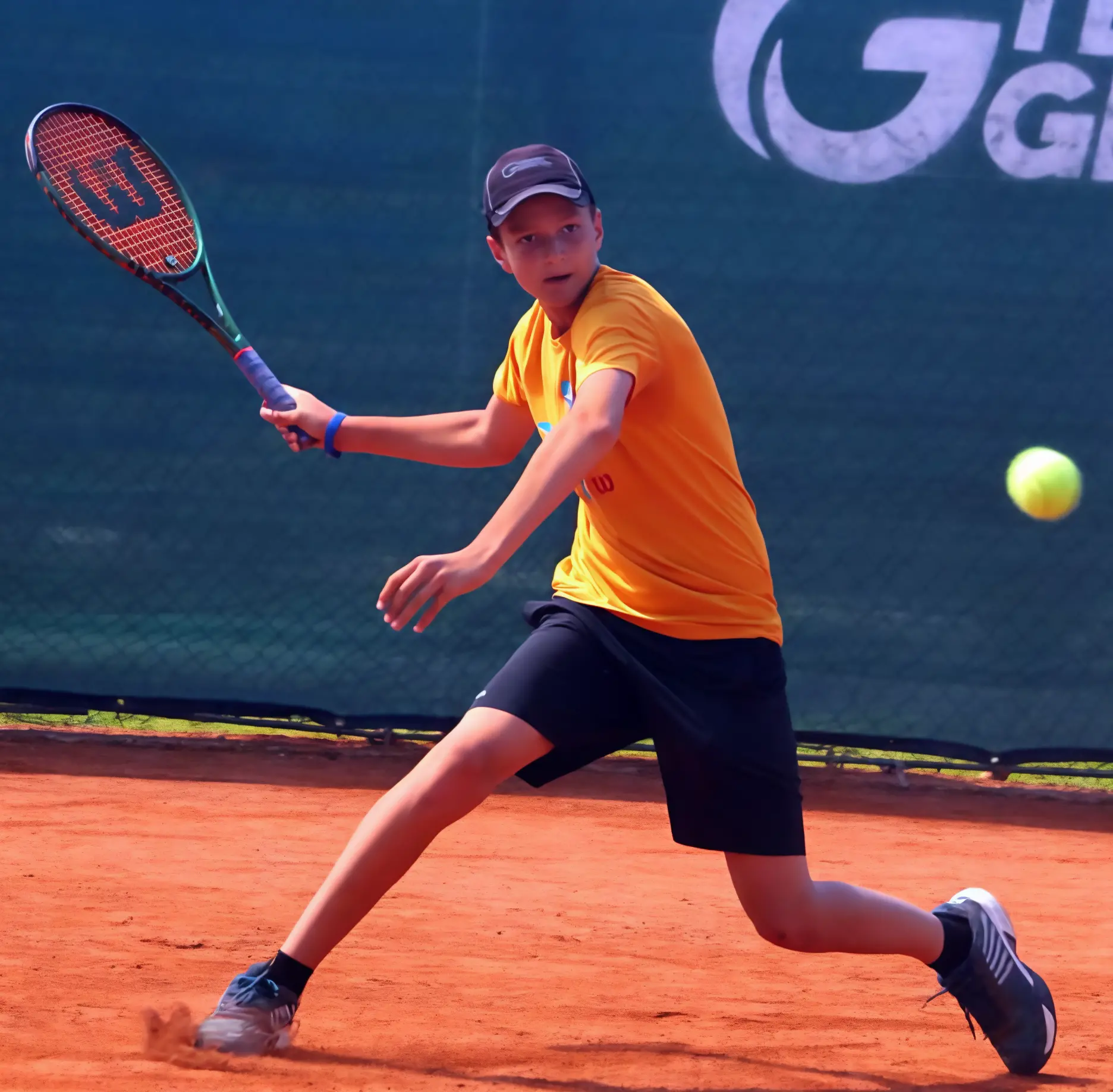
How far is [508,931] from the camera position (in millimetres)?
3156

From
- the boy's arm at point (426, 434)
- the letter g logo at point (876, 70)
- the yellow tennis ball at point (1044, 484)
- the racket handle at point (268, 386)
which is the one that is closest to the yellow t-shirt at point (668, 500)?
the boy's arm at point (426, 434)

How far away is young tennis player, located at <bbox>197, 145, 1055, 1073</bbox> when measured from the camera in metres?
2.21

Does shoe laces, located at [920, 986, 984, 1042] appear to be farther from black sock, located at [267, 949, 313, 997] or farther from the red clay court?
black sock, located at [267, 949, 313, 997]

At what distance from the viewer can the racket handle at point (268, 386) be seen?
2.71 m

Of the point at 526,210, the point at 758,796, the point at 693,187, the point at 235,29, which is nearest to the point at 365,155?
the point at 235,29

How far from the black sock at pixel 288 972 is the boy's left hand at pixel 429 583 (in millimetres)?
600

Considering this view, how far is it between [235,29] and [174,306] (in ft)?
2.87

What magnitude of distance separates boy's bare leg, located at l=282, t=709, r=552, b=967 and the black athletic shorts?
78 mm

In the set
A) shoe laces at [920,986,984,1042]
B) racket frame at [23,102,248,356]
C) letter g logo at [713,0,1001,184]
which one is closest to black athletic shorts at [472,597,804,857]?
shoe laces at [920,986,984,1042]

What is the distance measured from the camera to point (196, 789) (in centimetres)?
441

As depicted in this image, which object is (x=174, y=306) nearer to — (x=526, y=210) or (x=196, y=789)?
(x=196, y=789)

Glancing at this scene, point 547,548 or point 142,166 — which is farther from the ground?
point 142,166

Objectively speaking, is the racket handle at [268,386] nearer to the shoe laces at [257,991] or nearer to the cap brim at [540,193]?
the cap brim at [540,193]

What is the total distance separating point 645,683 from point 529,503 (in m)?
0.41
